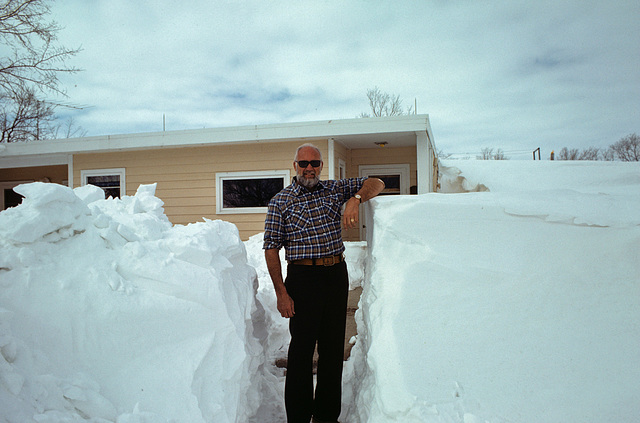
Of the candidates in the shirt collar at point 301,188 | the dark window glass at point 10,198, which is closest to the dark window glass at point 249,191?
the shirt collar at point 301,188

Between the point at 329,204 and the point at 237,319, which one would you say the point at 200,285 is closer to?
the point at 237,319

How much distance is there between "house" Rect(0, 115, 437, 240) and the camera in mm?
6980

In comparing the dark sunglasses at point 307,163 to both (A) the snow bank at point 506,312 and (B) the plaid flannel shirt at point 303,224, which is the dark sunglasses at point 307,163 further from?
(A) the snow bank at point 506,312

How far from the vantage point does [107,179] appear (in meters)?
8.45

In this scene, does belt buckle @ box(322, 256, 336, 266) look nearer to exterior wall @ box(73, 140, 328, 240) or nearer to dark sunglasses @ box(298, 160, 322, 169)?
dark sunglasses @ box(298, 160, 322, 169)

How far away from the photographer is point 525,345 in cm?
191

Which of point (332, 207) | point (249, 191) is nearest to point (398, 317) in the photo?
point (332, 207)

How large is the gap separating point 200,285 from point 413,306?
130cm

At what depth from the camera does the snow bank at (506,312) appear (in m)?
1.78

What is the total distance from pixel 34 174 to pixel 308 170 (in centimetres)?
1200

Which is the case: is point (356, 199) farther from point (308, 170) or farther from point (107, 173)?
point (107, 173)

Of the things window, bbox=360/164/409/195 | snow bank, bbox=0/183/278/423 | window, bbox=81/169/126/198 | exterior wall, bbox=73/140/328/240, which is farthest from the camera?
window, bbox=360/164/409/195

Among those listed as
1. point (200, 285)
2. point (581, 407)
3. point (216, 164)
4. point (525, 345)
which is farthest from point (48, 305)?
point (216, 164)

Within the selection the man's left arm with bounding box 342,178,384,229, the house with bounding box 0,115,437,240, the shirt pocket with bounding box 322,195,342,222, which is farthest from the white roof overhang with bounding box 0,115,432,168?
the shirt pocket with bounding box 322,195,342,222
